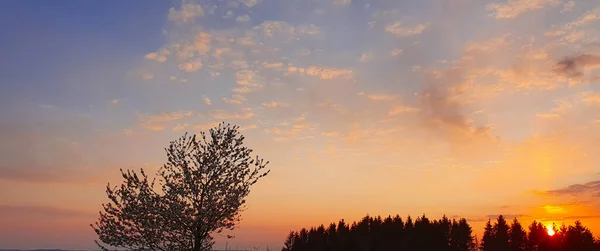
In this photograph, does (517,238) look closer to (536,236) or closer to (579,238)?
(536,236)

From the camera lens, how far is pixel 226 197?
26422 millimetres

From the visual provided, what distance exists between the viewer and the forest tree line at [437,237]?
300ft

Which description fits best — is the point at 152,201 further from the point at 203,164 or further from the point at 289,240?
the point at 289,240

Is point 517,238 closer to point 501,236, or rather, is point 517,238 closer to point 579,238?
point 501,236

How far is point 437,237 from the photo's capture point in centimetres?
12325

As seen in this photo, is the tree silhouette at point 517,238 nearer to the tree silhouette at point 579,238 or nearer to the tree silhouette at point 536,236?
the tree silhouette at point 536,236

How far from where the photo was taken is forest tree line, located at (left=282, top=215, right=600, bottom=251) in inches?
3605

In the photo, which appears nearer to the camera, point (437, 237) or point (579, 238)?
point (579, 238)

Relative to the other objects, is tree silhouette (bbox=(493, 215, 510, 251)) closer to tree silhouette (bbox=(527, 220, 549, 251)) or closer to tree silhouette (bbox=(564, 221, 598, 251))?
tree silhouette (bbox=(527, 220, 549, 251))

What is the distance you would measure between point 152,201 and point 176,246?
3.10 metres

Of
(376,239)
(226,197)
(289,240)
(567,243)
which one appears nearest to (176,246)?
(226,197)

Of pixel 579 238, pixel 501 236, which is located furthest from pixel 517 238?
pixel 579 238

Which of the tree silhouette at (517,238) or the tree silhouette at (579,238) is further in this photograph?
the tree silhouette at (517,238)

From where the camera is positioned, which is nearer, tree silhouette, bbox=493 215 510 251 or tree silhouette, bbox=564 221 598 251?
tree silhouette, bbox=564 221 598 251
